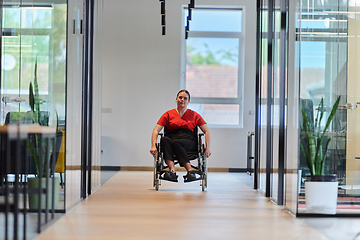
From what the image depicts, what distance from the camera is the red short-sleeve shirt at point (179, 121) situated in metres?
5.02

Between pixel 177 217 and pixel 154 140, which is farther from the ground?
pixel 154 140

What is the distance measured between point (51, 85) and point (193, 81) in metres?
4.07

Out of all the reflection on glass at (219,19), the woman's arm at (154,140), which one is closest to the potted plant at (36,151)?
the woman's arm at (154,140)

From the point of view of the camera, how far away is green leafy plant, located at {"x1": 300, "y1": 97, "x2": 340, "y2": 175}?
334cm

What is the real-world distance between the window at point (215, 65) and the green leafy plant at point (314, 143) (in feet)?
12.4

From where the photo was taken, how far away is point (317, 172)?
11.0 feet

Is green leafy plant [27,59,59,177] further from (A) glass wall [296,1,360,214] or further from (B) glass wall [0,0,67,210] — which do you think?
(A) glass wall [296,1,360,214]

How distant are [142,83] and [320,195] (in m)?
4.36

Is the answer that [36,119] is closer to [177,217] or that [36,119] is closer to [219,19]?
[177,217]

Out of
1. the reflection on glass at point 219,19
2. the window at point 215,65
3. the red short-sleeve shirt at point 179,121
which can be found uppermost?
the reflection on glass at point 219,19

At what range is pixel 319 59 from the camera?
137 inches

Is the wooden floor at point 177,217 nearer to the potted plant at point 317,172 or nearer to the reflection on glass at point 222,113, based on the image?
the potted plant at point 317,172

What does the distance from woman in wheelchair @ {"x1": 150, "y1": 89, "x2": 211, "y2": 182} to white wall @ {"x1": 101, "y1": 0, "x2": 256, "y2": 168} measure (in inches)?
80.3

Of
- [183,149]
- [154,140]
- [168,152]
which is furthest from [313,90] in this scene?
[154,140]
